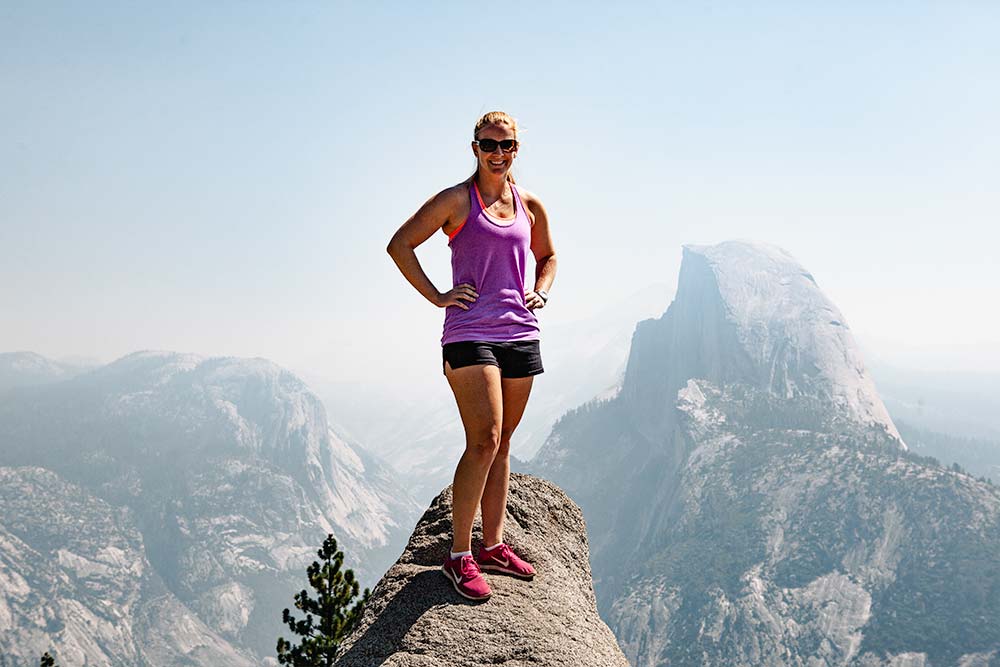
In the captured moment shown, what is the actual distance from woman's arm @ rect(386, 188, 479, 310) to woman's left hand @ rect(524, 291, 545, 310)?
512mm

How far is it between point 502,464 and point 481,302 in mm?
1360

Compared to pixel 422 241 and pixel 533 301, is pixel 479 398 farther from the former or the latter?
pixel 422 241

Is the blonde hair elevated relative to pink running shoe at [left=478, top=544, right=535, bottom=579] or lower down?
elevated

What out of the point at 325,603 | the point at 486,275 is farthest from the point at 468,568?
the point at 325,603

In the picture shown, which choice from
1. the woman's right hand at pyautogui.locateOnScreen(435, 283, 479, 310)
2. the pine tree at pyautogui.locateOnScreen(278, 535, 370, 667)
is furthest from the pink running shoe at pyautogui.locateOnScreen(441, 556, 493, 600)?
the pine tree at pyautogui.locateOnScreen(278, 535, 370, 667)

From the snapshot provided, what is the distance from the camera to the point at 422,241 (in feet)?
19.2

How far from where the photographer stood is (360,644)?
6.01 meters

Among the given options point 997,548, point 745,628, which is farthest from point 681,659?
point 997,548

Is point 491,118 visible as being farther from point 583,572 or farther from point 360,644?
point 583,572

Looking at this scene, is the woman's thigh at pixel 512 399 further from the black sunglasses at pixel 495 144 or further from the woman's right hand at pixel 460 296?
the black sunglasses at pixel 495 144

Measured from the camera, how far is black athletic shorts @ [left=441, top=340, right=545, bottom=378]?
5.69m

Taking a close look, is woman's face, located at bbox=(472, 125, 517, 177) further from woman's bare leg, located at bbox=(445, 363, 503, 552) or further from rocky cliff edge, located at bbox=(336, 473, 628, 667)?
rocky cliff edge, located at bbox=(336, 473, 628, 667)

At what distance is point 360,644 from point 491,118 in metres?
4.08

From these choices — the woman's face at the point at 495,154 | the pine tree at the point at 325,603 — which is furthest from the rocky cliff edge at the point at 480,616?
the pine tree at the point at 325,603
